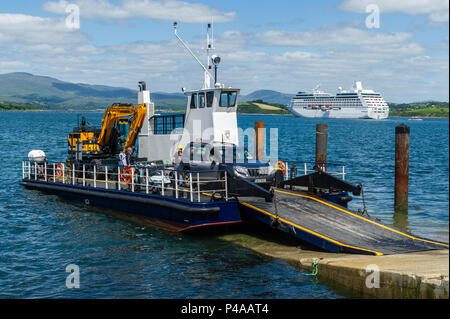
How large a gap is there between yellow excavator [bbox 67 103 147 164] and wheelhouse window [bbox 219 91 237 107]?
4452 millimetres

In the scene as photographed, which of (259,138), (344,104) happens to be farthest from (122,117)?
(344,104)

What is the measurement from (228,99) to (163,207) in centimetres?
573

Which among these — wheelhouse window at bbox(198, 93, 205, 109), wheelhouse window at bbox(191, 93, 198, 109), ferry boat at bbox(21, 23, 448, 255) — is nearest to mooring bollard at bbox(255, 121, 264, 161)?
ferry boat at bbox(21, 23, 448, 255)

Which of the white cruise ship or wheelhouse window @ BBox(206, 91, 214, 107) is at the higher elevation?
the white cruise ship

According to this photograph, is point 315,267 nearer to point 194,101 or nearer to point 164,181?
point 164,181

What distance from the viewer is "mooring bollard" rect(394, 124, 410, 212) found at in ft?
61.6

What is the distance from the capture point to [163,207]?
637 inches

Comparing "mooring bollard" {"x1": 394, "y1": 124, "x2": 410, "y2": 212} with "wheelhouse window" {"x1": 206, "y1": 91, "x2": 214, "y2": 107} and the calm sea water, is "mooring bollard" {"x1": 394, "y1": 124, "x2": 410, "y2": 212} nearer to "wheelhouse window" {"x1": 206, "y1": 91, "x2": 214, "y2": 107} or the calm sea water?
the calm sea water

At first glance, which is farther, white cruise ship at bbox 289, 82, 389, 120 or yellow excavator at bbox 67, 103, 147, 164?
white cruise ship at bbox 289, 82, 389, 120
